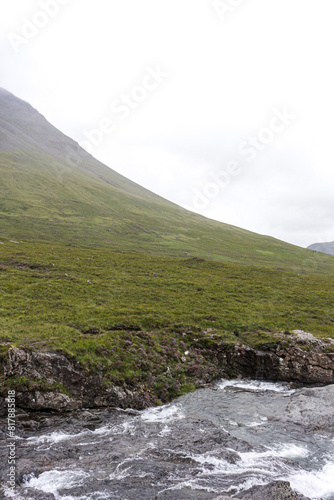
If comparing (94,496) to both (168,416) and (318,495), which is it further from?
(318,495)

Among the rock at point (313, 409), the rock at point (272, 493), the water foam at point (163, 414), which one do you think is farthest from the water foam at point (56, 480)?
the rock at point (313, 409)

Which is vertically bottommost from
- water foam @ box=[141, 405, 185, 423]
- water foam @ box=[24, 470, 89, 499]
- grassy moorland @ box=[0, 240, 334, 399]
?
water foam @ box=[24, 470, 89, 499]

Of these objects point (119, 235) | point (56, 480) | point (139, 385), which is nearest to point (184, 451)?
point (56, 480)

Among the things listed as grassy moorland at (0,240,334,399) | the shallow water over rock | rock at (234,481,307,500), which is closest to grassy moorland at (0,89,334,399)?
grassy moorland at (0,240,334,399)

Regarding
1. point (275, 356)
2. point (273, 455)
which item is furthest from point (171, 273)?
point (273, 455)

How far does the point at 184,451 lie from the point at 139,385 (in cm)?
738

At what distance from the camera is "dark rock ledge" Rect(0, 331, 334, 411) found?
62.1ft

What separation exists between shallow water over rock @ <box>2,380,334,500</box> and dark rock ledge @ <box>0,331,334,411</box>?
3.20ft

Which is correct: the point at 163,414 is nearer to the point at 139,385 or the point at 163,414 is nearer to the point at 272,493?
the point at 139,385

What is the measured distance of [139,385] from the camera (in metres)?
22.1

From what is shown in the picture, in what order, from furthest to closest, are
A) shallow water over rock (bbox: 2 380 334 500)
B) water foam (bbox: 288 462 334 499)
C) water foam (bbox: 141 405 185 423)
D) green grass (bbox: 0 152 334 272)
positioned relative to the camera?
green grass (bbox: 0 152 334 272) → water foam (bbox: 141 405 185 423) → water foam (bbox: 288 462 334 499) → shallow water over rock (bbox: 2 380 334 500)

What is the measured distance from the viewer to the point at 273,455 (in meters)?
15.5

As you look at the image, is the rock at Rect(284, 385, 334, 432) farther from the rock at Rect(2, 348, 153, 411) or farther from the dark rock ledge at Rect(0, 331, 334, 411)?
the rock at Rect(2, 348, 153, 411)

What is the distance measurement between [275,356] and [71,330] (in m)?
20.0
